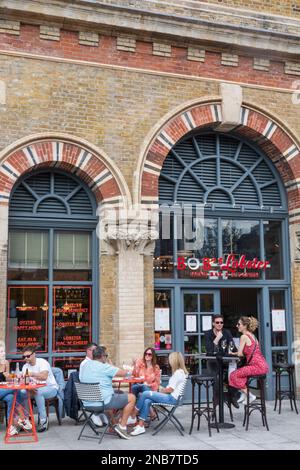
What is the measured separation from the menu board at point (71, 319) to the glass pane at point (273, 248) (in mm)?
4092

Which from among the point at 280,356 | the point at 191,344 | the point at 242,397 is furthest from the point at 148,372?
the point at 280,356

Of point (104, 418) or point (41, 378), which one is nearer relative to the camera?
point (41, 378)

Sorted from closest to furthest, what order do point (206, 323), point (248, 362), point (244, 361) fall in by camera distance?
point (248, 362)
point (244, 361)
point (206, 323)

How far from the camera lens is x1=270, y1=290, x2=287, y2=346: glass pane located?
38.7 ft

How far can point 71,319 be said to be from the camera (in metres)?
10.4

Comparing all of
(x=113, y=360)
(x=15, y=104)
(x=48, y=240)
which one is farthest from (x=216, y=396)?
(x=15, y=104)

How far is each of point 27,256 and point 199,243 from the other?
3.57 m

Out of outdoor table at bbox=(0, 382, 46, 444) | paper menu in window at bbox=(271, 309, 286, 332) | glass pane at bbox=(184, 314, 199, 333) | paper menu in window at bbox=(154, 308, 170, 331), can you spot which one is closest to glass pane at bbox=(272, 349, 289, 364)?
paper menu in window at bbox=(271, 309, 286, 332)

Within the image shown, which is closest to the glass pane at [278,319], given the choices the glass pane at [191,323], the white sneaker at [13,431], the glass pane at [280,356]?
the glass pane at [280,356]

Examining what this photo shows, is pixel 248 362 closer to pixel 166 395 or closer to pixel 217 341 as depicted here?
pixel 217 341

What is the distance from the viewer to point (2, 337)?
9.45m

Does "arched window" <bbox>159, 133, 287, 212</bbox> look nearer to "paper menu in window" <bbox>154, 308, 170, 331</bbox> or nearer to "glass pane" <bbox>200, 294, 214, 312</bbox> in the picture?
"glass pane" <bbox>200, 294, 214, 312</bbox>

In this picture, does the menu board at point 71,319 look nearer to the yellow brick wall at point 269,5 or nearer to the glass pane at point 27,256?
the glass pane at point 27,256

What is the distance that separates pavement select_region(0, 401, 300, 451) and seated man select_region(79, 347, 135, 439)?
0.29 metres
